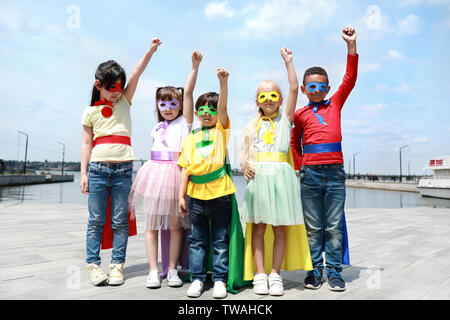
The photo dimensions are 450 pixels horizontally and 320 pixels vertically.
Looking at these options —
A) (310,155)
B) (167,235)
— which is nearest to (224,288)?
(167,235)

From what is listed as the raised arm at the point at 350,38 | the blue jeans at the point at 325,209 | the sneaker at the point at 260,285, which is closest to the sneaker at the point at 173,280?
the sneaker at the point at 260,285

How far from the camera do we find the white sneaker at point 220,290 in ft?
8.59

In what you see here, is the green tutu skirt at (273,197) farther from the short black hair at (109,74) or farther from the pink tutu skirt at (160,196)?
the short black hair at (109,74)

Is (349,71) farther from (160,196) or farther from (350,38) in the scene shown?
(160,196)

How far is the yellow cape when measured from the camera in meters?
2.96

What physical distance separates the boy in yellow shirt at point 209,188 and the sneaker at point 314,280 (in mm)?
782

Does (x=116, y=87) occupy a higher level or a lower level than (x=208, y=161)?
higher

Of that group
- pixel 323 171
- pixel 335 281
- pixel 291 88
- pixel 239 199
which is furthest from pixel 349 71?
pixel 239 199

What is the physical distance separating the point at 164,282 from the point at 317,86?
8.11 ft

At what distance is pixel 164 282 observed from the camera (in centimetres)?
308

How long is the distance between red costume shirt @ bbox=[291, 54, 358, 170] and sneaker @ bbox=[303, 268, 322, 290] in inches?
40.6

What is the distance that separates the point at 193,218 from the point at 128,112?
135cm

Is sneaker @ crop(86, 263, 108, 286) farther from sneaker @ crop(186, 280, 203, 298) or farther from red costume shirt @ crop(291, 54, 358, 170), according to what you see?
red costume shirt @ crop(291, 54, 358, 170)
